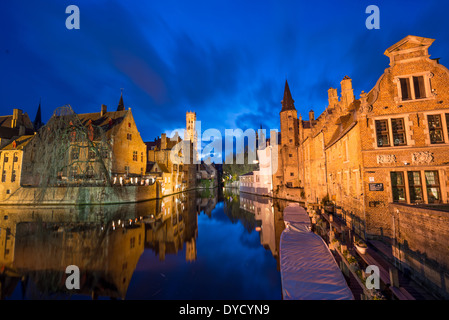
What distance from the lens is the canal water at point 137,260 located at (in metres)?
8.77

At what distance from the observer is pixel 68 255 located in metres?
12.2

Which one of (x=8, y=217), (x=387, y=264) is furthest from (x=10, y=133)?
(x=387, y=264)

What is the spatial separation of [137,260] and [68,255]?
4470mm

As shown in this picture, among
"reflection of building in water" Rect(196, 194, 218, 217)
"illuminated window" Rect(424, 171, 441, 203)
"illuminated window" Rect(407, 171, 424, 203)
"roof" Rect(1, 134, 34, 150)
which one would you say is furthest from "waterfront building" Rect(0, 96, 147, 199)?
"illuminated window" Rect(424, 171, 441, 203)

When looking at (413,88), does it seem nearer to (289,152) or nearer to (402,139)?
(402,139)

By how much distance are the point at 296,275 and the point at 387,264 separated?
7004mm

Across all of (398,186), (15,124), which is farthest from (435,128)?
(15,124)

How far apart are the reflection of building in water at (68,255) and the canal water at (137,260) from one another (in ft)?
0.14

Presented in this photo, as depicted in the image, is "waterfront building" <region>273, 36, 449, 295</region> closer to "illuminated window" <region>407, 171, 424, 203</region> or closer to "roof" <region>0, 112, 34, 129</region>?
"illuminated window" <region>407, 171, 424, 203</region>

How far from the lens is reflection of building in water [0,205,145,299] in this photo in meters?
8.94

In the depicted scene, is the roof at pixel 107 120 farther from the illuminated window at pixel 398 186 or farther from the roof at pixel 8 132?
the illuminated window at pixel 398 186

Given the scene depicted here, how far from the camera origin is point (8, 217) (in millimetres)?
24578

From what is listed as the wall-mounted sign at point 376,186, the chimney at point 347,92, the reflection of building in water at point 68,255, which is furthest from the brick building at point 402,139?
the reflection of building in water at point 68,255
